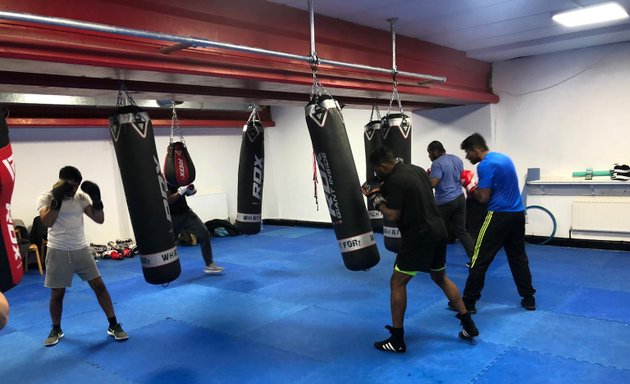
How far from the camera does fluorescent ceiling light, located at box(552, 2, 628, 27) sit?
11.8 feet

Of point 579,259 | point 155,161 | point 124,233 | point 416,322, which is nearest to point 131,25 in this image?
point 155,161

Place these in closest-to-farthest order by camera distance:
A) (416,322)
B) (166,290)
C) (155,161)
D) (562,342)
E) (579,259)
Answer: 1. (155,161)
2. (562,342)
3. (416,322)
4. (166,290)
5. (579,259)

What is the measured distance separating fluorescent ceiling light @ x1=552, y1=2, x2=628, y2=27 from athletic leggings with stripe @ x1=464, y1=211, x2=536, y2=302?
1.65m

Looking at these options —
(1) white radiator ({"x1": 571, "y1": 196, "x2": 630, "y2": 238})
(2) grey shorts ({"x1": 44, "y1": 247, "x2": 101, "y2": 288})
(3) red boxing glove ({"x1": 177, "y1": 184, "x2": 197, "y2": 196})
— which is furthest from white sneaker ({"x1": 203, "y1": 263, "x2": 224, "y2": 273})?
(1) white radiator ({"x1": 571, "y1": 196, "x2": 630, "y2": 238})

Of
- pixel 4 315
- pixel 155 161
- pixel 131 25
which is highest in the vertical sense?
pixel 131 25

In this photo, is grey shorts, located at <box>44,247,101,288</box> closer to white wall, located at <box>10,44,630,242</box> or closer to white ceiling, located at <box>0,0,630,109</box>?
white ceiling, located at <box>0,0,630,109</box>

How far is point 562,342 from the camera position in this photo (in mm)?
2965

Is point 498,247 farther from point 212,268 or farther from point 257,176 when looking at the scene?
point 212,268

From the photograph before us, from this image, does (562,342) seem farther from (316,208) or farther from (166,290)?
(316,208)

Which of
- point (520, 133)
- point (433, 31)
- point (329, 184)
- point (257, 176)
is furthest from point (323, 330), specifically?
point (520, 133)

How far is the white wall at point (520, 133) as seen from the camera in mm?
5340

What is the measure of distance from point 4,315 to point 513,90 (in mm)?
5998

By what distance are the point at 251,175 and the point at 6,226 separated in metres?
2.21

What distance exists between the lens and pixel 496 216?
3432 millimetres
